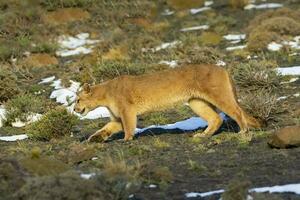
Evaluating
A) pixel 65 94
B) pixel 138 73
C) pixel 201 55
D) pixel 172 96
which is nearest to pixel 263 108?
pixel 172 96

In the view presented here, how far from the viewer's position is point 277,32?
2758cm

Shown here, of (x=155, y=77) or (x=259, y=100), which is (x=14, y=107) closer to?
(x=155, y=77)

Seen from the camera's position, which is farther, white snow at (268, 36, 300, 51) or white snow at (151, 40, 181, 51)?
white snow at (151, 40, 181, 51)

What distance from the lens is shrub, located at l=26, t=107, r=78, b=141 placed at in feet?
45.2

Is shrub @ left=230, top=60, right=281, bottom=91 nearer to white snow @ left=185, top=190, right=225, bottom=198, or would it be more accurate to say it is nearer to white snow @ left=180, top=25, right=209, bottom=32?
white snow @ left=185, top=190, right=225, bottom=198

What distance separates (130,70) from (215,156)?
11.0 m

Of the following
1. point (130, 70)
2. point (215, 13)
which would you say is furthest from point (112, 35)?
point (130, 70)

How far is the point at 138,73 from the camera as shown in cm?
2119

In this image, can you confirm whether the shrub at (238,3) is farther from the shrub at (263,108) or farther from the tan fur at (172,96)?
the tan fur at (172,96)

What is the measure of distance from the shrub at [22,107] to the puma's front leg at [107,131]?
4.27 meters

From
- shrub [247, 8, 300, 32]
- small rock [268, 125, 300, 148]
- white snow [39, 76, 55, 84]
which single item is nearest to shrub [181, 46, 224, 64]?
white snow [39, 76, 55, 84]

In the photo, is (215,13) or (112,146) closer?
(112,146)

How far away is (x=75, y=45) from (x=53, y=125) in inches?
705

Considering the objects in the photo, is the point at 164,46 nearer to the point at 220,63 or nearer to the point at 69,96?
the point at 220,63
